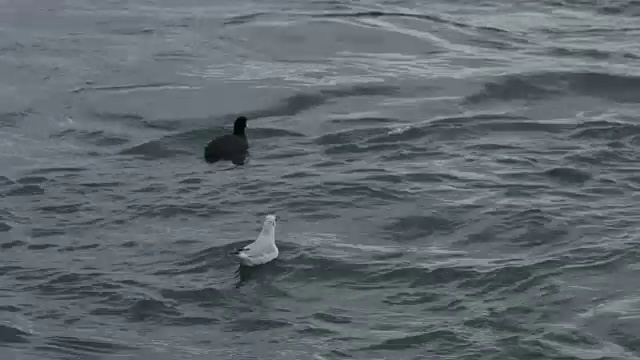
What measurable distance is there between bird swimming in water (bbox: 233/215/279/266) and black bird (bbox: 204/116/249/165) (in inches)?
137

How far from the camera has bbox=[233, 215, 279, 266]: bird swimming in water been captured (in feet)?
48.1

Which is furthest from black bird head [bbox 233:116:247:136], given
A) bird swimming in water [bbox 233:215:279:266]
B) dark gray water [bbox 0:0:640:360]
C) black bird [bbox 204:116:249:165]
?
bird swimming in water [bbox 233:215:279:266]

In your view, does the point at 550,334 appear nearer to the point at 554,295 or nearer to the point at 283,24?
the point at 554,295

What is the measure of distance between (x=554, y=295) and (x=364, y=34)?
460 inches

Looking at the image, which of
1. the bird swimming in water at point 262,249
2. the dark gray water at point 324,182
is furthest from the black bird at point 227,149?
the bird swimming in water at point 262,249

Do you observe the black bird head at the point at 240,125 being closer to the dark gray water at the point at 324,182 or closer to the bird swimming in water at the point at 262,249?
the dark gray water at the point at 324,182

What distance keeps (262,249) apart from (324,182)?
3.02 meters

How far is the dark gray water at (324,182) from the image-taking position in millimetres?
13688

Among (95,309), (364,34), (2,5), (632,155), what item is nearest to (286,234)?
(95,309)

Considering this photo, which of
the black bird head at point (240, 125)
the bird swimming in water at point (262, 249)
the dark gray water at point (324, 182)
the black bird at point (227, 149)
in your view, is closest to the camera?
the dark gray water at point (324, 182)

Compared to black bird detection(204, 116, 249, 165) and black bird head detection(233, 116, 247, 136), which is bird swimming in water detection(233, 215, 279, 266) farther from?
black bird head detection(233, 116, 247, 136)

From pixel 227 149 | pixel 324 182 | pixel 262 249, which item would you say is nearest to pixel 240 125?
pixel 227 149

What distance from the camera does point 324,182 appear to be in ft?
58.0

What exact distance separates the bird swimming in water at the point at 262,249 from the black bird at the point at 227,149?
3.49 metres
